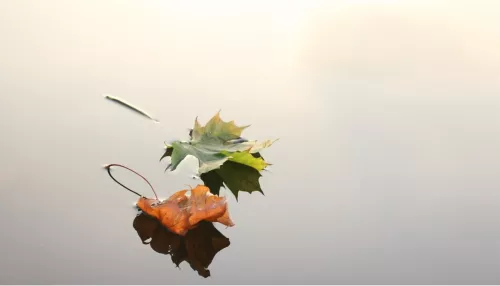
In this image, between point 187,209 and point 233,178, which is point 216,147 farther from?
point 187,209

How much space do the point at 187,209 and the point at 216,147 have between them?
23 cm

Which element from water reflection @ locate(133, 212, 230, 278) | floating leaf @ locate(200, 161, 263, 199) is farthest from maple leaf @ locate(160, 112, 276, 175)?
water reflection @ locate(133, 212, 230, 278)

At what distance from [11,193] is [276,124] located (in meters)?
0.46

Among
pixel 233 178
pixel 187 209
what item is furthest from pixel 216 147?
pixel 187 209

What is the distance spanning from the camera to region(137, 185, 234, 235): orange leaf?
0.78 m

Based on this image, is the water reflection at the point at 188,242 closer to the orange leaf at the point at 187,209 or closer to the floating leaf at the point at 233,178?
the orange leaf at the point at 187,209

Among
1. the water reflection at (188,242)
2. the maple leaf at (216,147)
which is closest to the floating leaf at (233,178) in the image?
the maple leaf at (216,147)

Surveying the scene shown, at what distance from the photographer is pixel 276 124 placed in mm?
1146

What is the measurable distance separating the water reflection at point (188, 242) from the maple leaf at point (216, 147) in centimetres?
17

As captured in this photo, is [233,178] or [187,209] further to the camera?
[233,178]

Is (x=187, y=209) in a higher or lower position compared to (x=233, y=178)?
lower

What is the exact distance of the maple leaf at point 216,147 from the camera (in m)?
0.98

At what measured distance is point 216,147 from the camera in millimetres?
1026

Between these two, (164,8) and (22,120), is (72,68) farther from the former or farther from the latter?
(164,8)
